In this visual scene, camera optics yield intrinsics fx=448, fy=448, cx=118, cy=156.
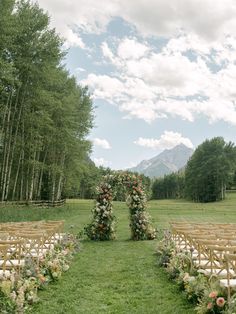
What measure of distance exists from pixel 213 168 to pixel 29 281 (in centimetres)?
6950

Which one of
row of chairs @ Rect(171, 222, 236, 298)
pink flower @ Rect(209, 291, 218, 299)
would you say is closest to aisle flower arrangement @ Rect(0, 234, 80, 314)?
pink flower @ Rect(209, 291, 218, 299)

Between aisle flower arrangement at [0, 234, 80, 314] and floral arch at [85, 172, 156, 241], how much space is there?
616 cm

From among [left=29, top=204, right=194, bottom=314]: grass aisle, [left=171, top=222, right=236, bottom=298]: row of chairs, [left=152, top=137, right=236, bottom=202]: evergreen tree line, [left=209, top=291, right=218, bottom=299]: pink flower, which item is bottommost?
[left=29, top=204, right=194, bottom=314]: grass aisle

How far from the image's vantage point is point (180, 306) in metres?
8.01

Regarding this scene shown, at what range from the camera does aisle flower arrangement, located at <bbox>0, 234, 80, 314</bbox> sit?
7.10 meters

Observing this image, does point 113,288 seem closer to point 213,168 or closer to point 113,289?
point 113,289

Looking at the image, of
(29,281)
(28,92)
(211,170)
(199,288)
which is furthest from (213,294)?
(211,170)

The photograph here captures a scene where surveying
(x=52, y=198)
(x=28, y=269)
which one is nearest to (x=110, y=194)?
(x=28, y=269)

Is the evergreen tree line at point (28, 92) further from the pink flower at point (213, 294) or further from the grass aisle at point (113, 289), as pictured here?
the pink flower at point (213, 294)

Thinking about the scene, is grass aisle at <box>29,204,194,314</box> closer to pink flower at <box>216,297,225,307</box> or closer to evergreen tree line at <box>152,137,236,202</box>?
pink flower at <box>216,297,225,307</box>

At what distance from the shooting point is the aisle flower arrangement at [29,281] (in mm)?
7102

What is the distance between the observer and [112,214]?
19625mm

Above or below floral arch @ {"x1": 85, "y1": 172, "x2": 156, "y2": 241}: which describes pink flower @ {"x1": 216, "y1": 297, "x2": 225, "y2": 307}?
below

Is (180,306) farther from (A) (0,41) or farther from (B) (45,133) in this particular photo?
(B) (45,133)
